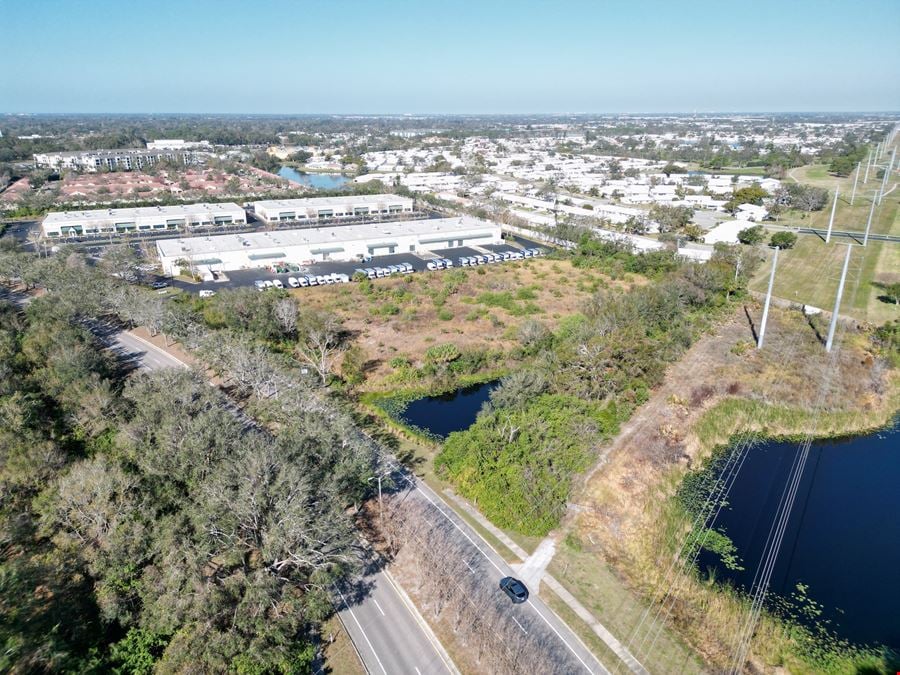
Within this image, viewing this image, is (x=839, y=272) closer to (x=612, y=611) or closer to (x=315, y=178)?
(x=612, y=611)

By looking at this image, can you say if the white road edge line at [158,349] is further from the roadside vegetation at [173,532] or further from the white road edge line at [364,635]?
the white road edge line at [364,635]

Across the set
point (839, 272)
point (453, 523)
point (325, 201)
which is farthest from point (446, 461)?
point (325, 201)

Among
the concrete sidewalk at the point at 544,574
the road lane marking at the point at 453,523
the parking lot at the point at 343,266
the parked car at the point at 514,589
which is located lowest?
the concrete sidewalk at the point at 544,574

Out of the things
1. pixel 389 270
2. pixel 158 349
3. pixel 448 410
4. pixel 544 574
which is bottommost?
pixel 448 410

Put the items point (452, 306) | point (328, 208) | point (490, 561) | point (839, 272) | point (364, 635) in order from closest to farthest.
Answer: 1. point (364, 635)
2. point (490, 561)
3. point (452, 306)
4. point (839, 272)
5. point (328, 208)

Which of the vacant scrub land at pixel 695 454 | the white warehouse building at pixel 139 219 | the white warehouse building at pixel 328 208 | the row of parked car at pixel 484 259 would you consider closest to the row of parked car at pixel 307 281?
the row of parked car at pixel 484 259

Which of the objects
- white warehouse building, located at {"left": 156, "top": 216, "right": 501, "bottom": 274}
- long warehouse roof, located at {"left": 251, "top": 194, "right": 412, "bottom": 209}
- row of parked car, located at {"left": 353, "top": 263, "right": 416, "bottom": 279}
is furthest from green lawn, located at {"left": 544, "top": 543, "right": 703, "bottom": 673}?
long warehouse roof, located at {"left": 251, "top": 194, "right": 412, "bottom": 209}
